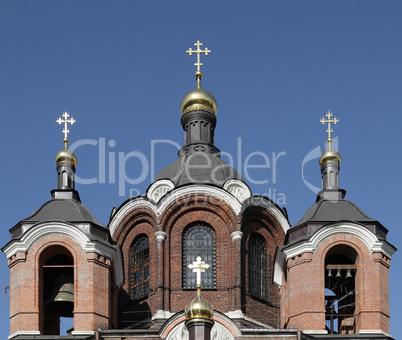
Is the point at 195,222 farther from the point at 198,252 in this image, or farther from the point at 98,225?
the point at 98,225

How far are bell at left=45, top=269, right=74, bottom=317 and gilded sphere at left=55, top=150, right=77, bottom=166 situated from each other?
327cm

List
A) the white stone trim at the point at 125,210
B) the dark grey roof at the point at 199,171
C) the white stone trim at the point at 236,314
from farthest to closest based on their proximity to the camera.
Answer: the dark grey roof at the point at 199,171, the white stone trim at the point at 125,210, the white stone trim at the point at 236,314

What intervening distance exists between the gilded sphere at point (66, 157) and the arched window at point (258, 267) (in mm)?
5220

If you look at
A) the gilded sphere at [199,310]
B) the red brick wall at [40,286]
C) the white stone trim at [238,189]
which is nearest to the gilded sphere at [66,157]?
the red brick wall at [40,286]

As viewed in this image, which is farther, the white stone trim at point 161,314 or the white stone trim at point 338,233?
the white stone trim at point 161,314

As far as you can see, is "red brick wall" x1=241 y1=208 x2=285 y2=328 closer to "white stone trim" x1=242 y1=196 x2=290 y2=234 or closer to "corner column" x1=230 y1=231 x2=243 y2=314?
"white stone trim" x1=242 y1=196 x2=290 y2=234

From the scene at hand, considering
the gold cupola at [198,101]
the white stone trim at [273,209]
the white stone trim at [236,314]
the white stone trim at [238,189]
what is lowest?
the white stone trim at [236,314]

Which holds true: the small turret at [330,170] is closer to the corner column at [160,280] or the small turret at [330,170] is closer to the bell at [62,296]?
the corner column at [160,280]

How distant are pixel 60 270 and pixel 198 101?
8201 mm

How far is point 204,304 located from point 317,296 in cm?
536

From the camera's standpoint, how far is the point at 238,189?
45.2m

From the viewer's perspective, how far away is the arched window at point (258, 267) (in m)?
43.9

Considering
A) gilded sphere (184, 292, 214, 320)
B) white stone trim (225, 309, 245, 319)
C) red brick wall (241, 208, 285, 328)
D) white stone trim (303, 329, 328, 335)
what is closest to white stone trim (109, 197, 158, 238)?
red brick wall (241, 208, 285, 328)

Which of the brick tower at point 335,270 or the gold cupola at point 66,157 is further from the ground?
the gold cupola at point 66,157
